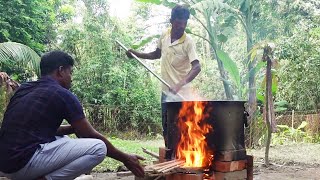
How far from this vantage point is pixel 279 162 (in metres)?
6.31

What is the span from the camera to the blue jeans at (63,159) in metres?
2.49

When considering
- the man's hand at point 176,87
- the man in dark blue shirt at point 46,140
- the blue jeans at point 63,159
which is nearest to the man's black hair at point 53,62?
the man in dark blue shirt at point 46,140

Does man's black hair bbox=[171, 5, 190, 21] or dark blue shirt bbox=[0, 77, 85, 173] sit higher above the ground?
man's black hair bbox=[171, 5, 190, 21]

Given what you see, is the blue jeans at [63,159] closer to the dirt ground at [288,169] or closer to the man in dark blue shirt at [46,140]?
the man in dark blue shirt at [46,140]

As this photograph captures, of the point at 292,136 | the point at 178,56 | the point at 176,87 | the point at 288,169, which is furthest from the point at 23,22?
the point at 292,136

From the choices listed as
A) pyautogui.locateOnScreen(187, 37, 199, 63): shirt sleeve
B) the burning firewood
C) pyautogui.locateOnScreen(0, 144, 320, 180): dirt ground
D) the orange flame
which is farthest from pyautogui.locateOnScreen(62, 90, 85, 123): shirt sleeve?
pyautogui.locateOnScreen(0, 144, 320, 180): dirt ground

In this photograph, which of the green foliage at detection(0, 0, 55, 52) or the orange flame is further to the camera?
the green foliage at detection(0, 0, 55, 52)

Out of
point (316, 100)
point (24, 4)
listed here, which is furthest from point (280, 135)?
point (24, 4)

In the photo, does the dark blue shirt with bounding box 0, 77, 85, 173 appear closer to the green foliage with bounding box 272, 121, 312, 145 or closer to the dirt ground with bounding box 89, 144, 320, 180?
the dirt ground with bounding box 89, 144, 320, 180

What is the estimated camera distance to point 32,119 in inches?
97.5

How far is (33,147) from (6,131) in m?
0.21

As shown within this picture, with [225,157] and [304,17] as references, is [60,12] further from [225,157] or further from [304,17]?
[225,157]

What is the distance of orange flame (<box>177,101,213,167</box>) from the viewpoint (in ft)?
11.0

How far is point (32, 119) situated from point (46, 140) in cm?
18
